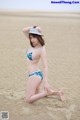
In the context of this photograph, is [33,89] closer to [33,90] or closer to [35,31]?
[33,90]

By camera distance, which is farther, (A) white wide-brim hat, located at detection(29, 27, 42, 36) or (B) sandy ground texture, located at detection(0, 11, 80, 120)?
(A) white wide-brim hat, located at detection(29, 27, 42, 36)

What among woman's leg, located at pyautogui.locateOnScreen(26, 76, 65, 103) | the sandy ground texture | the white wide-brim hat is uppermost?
the white wide-brim hat

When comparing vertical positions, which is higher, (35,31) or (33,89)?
(35,31)

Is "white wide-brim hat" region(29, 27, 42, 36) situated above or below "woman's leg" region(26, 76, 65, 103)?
above

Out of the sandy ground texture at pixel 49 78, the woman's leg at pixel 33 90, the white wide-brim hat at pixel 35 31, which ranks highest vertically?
the white wide-brim hat at pixel 35 31

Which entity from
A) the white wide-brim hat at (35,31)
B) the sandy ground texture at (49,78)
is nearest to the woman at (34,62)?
the white wide-brim hat at (35,31)

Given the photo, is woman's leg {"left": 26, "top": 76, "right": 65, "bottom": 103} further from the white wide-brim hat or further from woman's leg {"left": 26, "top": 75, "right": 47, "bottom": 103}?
the white wide-brim hat

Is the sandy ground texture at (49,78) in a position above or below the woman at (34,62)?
below

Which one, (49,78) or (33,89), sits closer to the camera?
(33,89)

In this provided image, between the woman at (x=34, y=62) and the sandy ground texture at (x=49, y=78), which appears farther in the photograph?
the woman at (x=34, y=62)

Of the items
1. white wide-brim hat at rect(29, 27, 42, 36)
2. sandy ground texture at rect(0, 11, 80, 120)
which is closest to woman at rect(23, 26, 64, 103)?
white wide-brim hat at rect(29, 27, 42, 36)

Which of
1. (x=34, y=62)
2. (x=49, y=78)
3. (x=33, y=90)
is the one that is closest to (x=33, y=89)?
(x=33, y=90)

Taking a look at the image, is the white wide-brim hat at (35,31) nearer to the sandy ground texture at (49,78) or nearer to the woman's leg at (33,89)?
the woman's leg at (33,89)

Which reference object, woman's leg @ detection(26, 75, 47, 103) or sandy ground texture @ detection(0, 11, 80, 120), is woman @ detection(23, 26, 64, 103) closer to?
woman's leg @ detection(26, 75, 47, 103)
